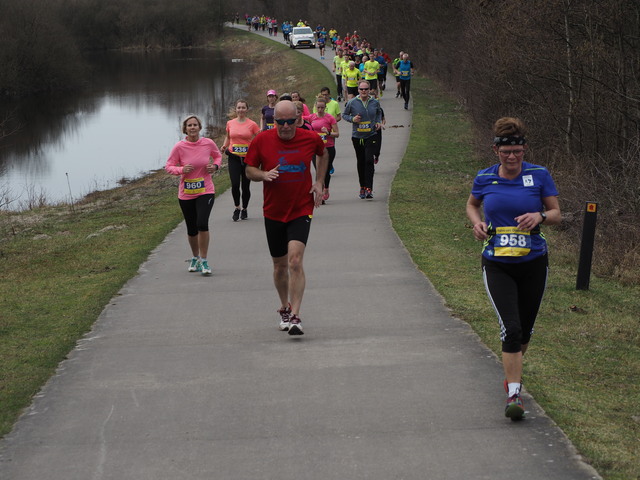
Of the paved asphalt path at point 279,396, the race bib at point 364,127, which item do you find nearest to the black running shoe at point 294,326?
the paved asphalt path at point 279,396

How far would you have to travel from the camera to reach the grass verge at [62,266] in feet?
26.6

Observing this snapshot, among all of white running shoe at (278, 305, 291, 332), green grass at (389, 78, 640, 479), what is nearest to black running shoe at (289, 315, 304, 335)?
white running shoe at (278, 305, 291, 332)

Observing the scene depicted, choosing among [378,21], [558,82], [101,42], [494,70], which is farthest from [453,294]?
[101,42]

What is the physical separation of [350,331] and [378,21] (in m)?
59.4

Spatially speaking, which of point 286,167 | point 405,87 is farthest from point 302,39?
point 286,167

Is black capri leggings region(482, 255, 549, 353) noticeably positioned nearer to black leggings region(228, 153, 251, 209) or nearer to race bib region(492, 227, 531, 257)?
race bib region(492, 227, 531, 257)

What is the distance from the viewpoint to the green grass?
239 inches

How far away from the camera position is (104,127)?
44875mm

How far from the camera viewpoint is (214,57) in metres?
93.1

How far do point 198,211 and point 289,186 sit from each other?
10.2ft

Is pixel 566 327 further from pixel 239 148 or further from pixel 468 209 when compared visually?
pixel 239 148

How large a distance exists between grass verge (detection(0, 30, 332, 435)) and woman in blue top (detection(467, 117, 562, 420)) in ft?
10.6

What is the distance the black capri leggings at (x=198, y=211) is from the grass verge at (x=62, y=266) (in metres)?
1.00

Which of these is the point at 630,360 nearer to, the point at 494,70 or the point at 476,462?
the point at 476,462
